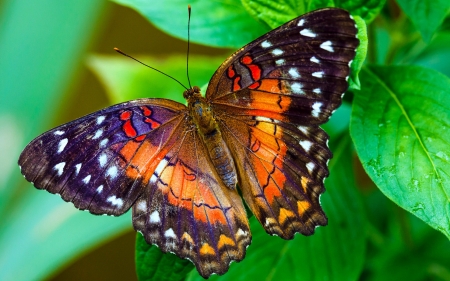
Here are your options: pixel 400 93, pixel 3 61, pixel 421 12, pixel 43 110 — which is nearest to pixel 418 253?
pixel 400 93

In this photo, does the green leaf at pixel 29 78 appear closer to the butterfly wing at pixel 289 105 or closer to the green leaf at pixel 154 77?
the green leaf at pixel 154 77

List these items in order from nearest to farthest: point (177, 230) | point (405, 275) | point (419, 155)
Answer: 1. point (419, 155)
2. point (177, 230)
3. point (405, 275)

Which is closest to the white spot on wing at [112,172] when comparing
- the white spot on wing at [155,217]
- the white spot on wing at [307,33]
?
the white spot on wing at [155,217]

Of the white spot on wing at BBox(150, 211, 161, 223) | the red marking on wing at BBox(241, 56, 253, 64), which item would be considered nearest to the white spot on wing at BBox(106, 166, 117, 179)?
the white spot on wing at BBox(150, 211, 161, 223)

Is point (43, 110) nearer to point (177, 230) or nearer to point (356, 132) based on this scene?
point (177, 230)

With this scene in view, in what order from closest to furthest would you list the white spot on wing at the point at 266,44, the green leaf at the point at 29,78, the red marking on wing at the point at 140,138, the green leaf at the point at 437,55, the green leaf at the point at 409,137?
the green leaf at the point at 409,137 < the white spot on wing at the point at 266,44 < the red marking on wing at the point at 140,138 < the green leaf at the point at 437,55 < the green leaf at the point at 29,78

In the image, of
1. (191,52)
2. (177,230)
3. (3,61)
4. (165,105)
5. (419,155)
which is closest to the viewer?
(419,155)
